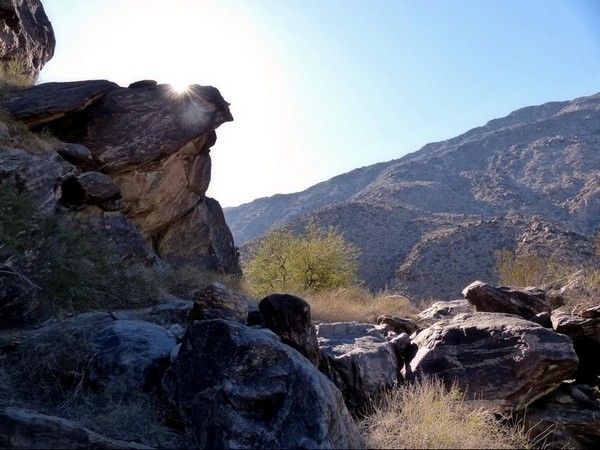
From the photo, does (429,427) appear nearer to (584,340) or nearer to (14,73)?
(584,340)

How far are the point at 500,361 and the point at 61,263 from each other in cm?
713

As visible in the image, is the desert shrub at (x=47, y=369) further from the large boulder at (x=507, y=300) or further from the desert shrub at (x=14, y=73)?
the desert shrub at (x=14, y=73)

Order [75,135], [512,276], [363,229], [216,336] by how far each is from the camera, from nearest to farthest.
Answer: [216,336] < [75,135] < [512,276] < [363,229]

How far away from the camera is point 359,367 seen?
6609 mm

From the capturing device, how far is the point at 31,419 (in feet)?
12.7

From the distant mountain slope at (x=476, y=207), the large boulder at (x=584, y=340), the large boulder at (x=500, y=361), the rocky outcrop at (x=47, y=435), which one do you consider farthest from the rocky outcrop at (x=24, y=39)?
the distant mountain slope at (x=476, y=207)

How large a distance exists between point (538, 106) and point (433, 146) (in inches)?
785

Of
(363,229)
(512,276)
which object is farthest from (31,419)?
(363,229)

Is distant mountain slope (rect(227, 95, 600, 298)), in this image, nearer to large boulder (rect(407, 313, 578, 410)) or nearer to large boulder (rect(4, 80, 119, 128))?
large boulder (rect(407, 313, 578, 410))

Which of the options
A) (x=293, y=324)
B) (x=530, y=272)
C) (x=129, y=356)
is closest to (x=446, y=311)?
(x=530, y=272)

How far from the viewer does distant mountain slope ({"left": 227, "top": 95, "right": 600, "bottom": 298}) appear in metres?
35.7

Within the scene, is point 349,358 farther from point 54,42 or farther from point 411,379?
point 54,42

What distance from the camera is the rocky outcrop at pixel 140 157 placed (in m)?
12.4

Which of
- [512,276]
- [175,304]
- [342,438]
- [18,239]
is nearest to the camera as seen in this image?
[342,438]
